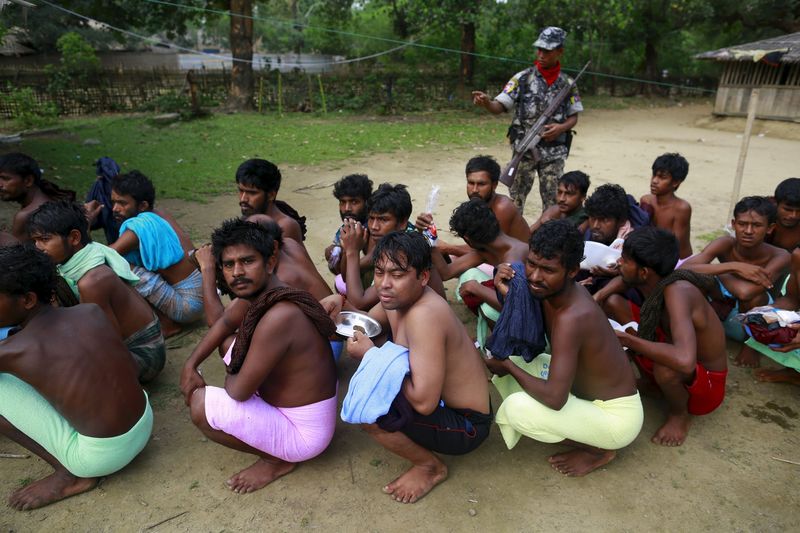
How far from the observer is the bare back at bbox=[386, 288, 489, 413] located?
7.52ft

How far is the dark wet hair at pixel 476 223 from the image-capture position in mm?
Answer: 3408

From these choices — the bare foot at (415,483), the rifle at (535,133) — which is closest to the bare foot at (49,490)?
the bare foot at (415,483)

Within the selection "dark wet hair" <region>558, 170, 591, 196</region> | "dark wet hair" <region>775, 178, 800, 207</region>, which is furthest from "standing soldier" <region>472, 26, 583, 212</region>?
"dark wet hair" <region>775, 178, 800, 207</region>

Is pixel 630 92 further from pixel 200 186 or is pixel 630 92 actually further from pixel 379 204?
pixel 379 204

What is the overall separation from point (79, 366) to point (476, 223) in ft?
7.37

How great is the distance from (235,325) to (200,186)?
213 inches

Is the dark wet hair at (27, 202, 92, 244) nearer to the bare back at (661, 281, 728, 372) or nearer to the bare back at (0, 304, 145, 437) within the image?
the bare back at (0, 304, 145, 437)

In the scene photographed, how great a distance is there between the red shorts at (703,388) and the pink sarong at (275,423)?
1738 millimetres

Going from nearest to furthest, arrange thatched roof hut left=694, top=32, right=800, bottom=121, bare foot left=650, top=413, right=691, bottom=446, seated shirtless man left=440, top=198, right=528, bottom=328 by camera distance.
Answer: bare foot left=650, top=413, right=691, bottom=446, seated shirtless man left=440, top=198, right=528, bottom=328, thatched roof hut left=694, top=32, right=800, bottom=121

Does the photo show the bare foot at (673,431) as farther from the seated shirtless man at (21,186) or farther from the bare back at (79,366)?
the seated shirtless man at (21,186)

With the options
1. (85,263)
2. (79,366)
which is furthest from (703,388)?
(85,263)

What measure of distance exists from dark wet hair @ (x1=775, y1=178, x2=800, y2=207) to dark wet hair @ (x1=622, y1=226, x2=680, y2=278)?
144cm

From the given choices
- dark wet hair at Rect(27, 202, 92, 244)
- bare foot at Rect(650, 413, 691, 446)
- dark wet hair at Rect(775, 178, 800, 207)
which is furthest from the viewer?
dark wet hair at Rect(775, 178, 800, 207)

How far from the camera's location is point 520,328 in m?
2.54
